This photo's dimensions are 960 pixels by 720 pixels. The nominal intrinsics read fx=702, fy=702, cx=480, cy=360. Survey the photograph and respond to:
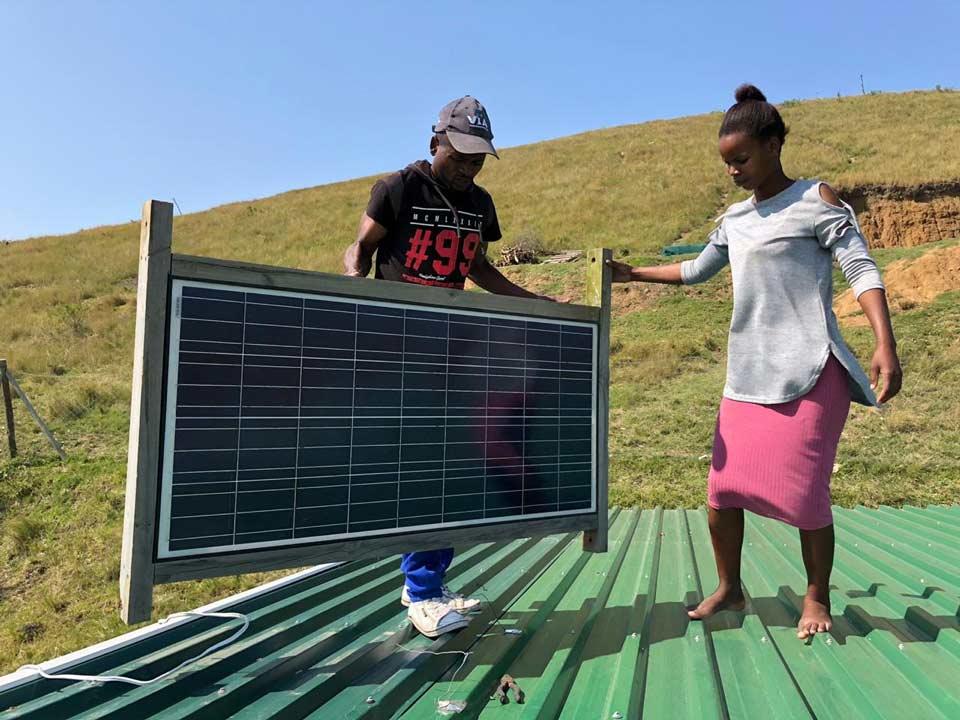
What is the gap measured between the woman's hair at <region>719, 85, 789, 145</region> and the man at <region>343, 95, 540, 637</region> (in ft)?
3.19

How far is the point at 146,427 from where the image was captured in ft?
7.04

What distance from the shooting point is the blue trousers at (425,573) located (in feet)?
9.30

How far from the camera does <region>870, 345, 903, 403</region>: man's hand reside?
96.0 inches

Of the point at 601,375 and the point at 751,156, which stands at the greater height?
the point at 751,156

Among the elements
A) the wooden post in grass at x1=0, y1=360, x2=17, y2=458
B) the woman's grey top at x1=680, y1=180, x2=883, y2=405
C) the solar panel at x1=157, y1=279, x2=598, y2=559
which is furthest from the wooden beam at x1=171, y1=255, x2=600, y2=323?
the wooden post in grass at x1=0, y1=360, x2=17, y2=458

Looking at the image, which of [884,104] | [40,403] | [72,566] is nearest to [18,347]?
[40,403]

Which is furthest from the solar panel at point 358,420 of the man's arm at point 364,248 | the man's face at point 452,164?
the man's face at point 452,164

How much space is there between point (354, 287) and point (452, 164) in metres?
0.77

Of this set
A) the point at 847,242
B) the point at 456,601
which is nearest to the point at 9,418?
the point at 456,601

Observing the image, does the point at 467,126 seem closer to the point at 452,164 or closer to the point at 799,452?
the point at 452,164

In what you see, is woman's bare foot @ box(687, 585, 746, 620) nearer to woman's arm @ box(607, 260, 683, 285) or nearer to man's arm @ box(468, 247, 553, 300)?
woman's arm @ box(607, 260, 683, 285)

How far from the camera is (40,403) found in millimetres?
11789

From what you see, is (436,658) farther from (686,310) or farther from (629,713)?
(686,310)

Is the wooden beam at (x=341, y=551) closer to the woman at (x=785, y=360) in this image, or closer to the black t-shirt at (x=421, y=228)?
the woman at (x=785, y=360)
